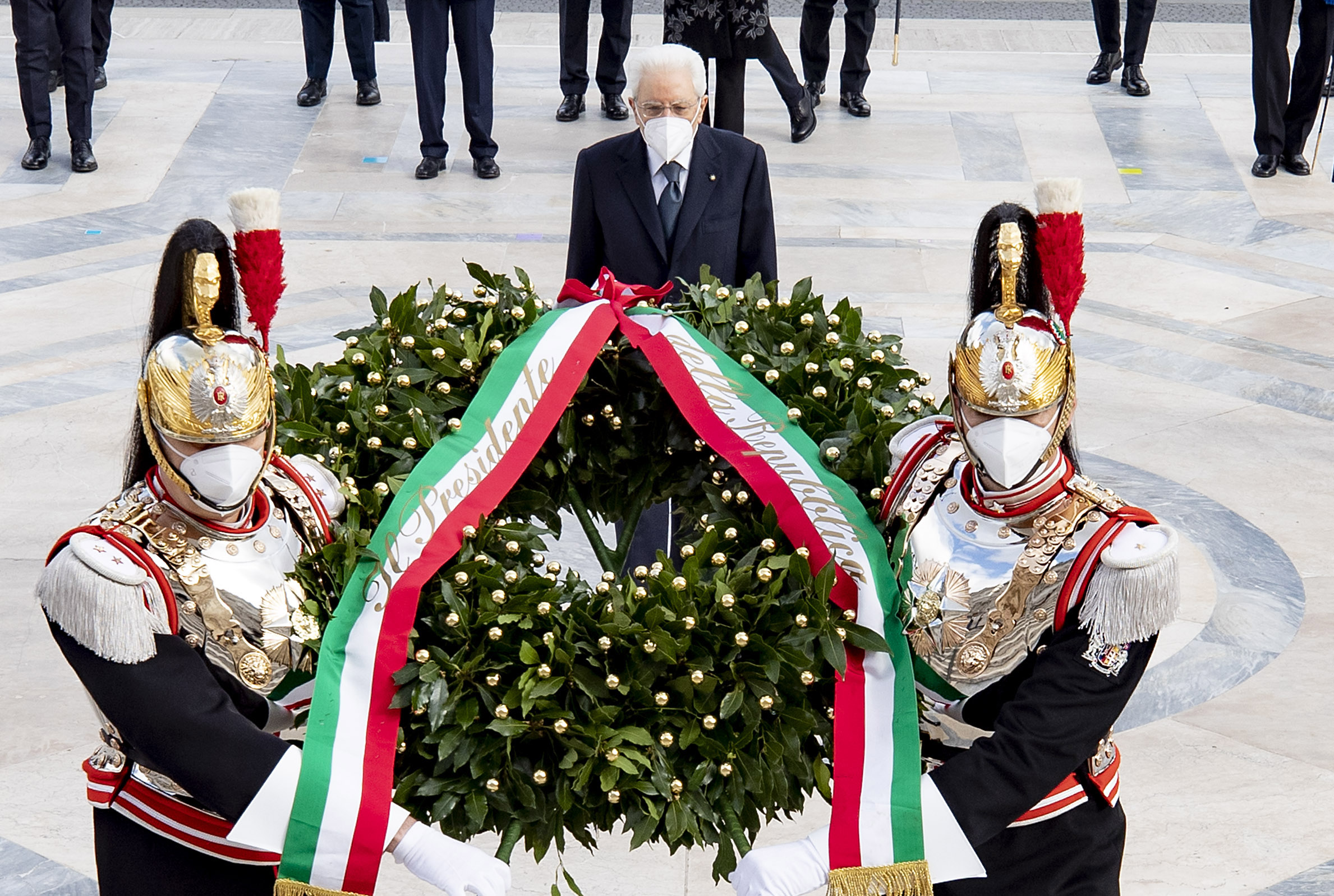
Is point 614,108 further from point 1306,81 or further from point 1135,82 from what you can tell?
point 1306,81

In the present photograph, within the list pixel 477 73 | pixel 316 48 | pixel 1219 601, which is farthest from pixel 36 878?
pixel 316 48

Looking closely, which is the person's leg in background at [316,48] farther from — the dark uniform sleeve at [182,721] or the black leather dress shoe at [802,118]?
the dark uniform sleeve at [182,721]

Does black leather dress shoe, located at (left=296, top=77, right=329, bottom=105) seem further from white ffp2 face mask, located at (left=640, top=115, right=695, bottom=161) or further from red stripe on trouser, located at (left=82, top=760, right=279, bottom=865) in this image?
red stripe on trouser, located at (left=82, top=760, right=279, bottom=865)

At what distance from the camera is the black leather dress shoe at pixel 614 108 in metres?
9.20

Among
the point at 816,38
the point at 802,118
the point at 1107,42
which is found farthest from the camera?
the point at 1107,42

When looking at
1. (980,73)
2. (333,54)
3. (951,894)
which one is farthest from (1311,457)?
(333,54)

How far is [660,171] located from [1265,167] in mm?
5401

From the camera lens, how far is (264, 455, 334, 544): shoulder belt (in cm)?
241

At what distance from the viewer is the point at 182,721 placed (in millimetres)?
2150

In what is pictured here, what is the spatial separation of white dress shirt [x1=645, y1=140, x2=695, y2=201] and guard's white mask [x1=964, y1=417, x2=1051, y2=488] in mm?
2012

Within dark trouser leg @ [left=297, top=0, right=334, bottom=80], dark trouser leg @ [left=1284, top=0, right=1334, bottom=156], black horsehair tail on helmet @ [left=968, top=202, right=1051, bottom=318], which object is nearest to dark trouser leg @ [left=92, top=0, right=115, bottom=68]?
dark trouser leg @ [left=297, top=0, right=334, bottom=80]

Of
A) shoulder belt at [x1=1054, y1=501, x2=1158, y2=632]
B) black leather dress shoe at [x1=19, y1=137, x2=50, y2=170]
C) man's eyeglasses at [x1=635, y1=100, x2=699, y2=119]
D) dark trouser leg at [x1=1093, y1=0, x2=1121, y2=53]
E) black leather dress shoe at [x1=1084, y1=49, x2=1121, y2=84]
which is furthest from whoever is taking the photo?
black leather dress shoe at [x1=1084, y1=49, x2=1121, y2=84]

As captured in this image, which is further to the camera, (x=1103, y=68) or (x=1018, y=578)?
(x=1103, y=68)

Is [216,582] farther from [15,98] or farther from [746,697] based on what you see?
[15,98]
